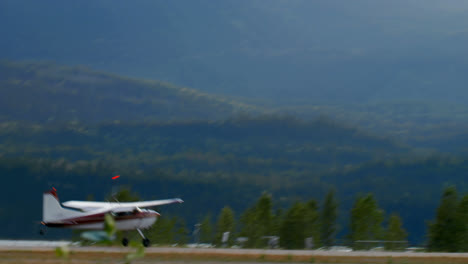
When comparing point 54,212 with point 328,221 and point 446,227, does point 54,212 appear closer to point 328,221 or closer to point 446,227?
point 446,227

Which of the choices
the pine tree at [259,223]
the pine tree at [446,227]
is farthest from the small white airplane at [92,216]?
the pine tree at [446,227]

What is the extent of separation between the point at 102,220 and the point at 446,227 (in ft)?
134

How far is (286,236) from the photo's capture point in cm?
6291

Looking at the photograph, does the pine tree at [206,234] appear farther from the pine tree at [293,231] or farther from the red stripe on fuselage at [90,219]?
the red stripe on fuselage at [90,219]

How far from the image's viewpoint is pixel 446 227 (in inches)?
2514

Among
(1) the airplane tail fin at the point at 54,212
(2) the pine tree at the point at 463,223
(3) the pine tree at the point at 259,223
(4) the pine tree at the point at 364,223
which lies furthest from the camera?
(4) the pine tree at the point at 364,223

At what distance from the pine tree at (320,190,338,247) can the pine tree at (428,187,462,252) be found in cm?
2119

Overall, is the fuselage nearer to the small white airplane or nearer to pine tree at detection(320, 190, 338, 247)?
the small white airplane

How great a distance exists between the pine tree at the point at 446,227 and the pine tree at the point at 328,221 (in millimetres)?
21193

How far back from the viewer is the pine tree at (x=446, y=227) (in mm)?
61031

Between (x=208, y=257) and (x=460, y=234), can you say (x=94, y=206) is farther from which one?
(x=460, y=234)

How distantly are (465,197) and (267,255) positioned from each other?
124 ft

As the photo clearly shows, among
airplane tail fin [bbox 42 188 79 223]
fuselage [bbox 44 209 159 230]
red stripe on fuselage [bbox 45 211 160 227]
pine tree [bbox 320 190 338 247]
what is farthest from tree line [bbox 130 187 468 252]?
airplane tail fin [bbox 42 188 79 223]

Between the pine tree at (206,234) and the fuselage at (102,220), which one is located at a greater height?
the fuselage at (102,220)
